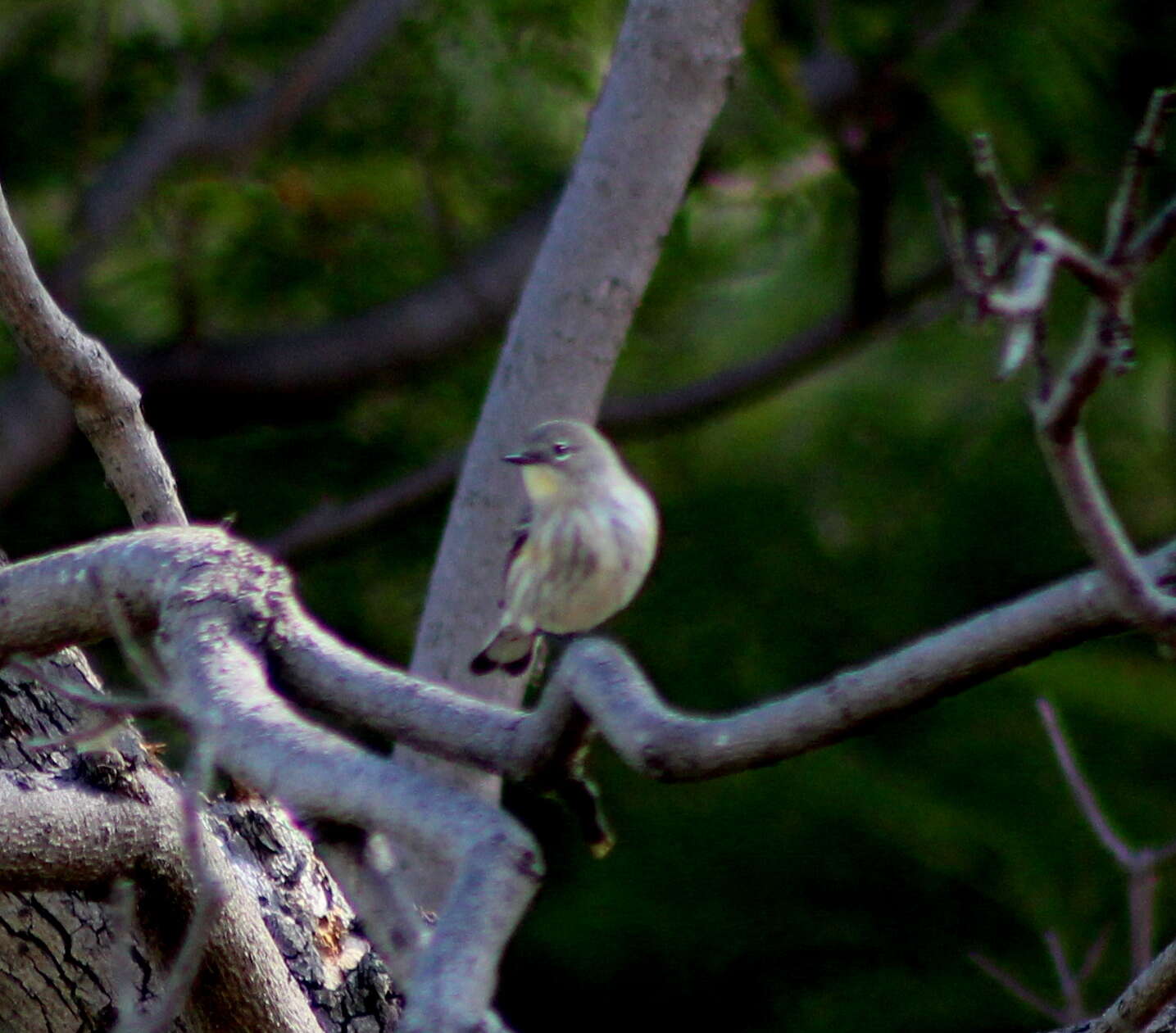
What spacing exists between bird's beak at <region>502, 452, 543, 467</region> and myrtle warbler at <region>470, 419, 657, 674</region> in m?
0.06

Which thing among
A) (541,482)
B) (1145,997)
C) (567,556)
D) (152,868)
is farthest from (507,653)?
(1145,997)

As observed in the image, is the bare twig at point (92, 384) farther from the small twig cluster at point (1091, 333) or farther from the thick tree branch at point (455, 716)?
the small twig cluster at point (1091, 333)

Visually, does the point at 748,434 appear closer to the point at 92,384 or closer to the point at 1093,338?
the point at 92,384

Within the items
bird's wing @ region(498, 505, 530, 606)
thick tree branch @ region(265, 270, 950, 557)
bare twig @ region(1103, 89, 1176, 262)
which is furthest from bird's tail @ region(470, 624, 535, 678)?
bare twig @ region(1103, 89, 1176, 262)

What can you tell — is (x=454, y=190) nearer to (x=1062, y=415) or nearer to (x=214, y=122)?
(x=214, y=122)

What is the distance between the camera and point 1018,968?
4.38 meters

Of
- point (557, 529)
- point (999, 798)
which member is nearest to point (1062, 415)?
point (557, 529)

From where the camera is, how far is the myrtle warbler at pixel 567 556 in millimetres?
3461

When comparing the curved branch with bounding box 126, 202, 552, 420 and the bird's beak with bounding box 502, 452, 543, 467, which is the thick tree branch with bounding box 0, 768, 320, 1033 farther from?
the curved branch with bounding box 126, 202, 552, 420

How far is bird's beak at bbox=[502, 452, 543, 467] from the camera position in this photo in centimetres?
330

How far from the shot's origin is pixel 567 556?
3.50 metres

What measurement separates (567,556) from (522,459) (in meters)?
0.29

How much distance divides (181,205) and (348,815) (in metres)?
3.66

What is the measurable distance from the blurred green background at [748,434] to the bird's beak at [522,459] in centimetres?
143
